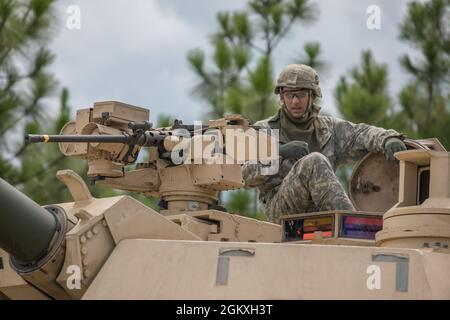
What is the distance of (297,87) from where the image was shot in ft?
52.2

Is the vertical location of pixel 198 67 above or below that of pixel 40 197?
above

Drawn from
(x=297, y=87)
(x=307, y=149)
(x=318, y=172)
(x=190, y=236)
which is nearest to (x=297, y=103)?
(x=297, y=87)

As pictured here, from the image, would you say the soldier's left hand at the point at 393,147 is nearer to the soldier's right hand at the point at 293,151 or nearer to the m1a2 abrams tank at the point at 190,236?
the soldier's right hand at the point at 293,151

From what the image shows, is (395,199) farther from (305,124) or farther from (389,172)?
(305,124)

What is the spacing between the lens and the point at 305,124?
1603 centimetres

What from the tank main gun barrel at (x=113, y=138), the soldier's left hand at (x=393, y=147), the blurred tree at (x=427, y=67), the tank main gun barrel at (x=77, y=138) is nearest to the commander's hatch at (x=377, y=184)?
the soldier's left hand at (x=393, y=147)

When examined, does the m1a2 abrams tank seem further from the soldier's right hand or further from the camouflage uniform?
the soldier's right hand

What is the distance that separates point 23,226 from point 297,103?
4249 mm

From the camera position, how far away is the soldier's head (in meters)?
15.9

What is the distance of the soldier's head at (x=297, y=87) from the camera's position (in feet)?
52.2

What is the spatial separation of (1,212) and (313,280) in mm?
2026

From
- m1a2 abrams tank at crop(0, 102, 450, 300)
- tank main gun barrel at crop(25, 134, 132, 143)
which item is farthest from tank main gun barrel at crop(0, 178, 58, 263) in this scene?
tank main gun barrel at crop(25, 134, 132, 143)
